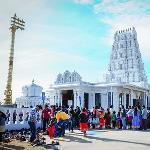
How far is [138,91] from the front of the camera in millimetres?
44656

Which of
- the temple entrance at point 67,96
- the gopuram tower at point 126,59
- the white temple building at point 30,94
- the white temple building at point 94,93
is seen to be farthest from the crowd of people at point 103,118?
the white temple building at point 30,94

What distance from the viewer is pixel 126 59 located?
69188 millimetres

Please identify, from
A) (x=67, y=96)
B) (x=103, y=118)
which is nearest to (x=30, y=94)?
(x=67, y=96)

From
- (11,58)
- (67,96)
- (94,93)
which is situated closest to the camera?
(11,58)

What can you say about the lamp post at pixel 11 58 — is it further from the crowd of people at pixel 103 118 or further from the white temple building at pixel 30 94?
the white temple building at pixel 30 94

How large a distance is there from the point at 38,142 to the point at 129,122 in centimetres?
1169

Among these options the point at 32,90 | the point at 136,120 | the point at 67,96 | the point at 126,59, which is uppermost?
the point at 126,59

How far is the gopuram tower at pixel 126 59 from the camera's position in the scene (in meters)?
68.5

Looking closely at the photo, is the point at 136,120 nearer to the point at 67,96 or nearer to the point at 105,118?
the point at 105,118

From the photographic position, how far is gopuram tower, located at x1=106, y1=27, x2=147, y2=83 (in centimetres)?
6850

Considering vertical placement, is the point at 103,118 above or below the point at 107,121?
above

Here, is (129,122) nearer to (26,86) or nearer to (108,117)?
(108,117)

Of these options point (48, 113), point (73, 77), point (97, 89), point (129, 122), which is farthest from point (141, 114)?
point (73, 77)

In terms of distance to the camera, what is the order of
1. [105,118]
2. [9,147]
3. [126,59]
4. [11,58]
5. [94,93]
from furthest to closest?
[126,59] → [94,93] → [11,58] → [105,118] → [9,147]
